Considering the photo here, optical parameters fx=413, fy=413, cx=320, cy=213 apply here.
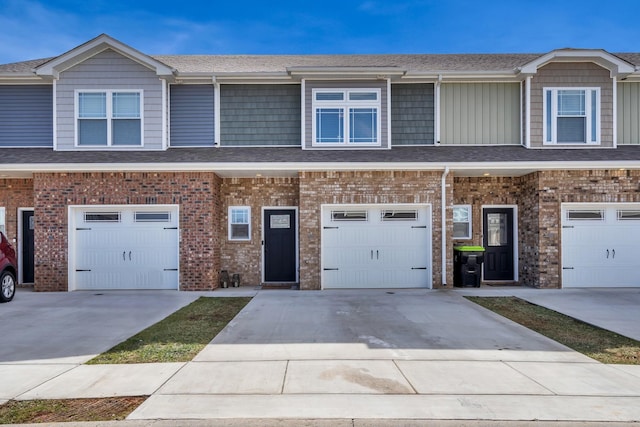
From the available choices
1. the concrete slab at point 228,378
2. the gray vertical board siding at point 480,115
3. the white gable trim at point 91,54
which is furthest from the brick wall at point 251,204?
the concrete slab at point 228,378

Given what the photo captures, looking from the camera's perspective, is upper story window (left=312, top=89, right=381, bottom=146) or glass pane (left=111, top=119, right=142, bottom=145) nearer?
glass pane (left=111, top=119, right=142, bottom=145)

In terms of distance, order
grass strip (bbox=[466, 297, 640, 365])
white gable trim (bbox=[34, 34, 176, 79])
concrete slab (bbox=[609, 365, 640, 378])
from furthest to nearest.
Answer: white gable trim (bbox=[34, 34, 176, 79])
grass strip (bbox=[466, 297, 640, 365])
concrete slab (bbox=[609, 365, 640, 378])

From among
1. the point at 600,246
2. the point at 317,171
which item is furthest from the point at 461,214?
the point at 317,171

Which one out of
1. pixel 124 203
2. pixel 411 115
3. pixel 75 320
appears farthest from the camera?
pixel 411 115

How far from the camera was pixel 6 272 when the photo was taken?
941 centimetres

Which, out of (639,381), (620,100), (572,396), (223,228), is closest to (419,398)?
(572,396)

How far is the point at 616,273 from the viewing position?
1084 cm

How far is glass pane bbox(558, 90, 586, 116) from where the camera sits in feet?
37.8

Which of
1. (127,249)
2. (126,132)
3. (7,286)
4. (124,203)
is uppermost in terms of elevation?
(126,132)

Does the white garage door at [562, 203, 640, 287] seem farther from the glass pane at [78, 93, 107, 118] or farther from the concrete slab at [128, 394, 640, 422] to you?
the glass pane at [78, 93, 107, 118]

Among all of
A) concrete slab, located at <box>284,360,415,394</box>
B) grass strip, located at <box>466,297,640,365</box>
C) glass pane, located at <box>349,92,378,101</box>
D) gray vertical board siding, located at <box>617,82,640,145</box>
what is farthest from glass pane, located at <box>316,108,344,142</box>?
gray vertical board siding, located at <box>617,82,640,145</box>

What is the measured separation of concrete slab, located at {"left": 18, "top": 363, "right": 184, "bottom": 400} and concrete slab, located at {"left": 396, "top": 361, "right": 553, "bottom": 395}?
2.84 metres

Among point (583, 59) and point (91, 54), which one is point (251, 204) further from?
point (583, 59)

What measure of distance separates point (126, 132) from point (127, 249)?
3208 mm
